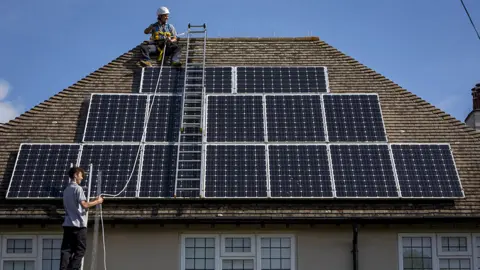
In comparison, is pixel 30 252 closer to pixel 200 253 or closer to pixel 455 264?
pixel 200 253

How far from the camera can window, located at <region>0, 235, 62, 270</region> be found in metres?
19.4

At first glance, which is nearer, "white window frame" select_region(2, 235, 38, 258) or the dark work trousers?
"white window frame" select_region(2, 235, 38, 258)

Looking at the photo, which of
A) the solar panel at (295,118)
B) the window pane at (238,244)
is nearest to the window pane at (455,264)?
the solar panel at (295,118)

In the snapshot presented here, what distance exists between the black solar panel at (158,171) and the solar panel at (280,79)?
3048 mm

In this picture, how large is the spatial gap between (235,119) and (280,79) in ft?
7.53

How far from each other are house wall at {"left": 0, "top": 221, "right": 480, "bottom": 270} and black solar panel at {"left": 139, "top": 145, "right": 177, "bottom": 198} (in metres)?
0.82

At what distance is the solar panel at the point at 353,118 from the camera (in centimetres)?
2112

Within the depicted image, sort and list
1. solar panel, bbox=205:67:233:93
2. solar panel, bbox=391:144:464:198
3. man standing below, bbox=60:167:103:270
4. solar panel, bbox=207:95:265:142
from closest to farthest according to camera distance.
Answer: man standing below, bbox=60:167:103:270 → solar panel, bbox=391:144:464:198 → solar panel, bbox=207:95:265:142 → solar panel, bbox=205:67:233:93

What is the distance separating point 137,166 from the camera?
66.5 feet

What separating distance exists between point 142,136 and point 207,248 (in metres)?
3.36

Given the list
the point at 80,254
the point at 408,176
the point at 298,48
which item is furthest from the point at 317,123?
the point at 80,254

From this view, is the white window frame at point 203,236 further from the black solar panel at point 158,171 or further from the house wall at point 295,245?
the black solar panel at point 158,171

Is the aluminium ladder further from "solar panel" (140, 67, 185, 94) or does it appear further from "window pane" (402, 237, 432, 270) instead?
"window pane" (402, 237, 432, 270)

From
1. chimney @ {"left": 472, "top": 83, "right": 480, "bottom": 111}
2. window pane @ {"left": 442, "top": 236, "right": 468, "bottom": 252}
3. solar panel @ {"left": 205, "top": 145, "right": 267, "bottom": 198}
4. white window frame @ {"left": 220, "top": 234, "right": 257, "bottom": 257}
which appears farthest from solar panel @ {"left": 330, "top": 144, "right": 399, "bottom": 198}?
chimney @ {"left": 472, "top": 83, "right": 480, "bottom": 111}
